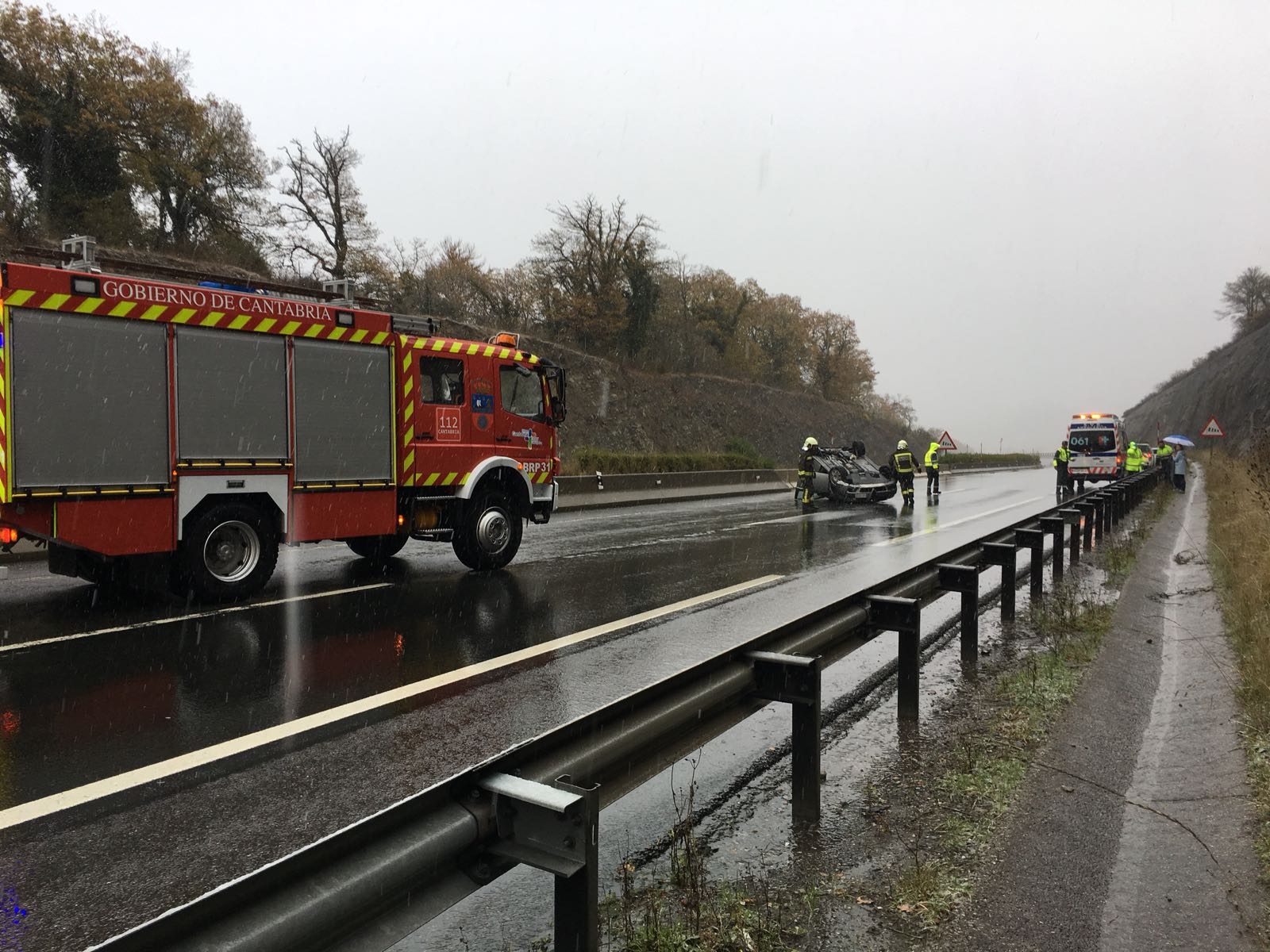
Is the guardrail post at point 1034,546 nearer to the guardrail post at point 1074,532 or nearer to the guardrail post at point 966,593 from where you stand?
the guardrail post at point 966,593

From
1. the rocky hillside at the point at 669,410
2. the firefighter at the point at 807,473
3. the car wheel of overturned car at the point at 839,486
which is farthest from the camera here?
the rocky hillside at the point at 669,410

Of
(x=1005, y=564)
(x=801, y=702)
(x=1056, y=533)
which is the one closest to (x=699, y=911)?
(x=801, y=702)

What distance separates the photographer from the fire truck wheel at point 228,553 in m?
8.19

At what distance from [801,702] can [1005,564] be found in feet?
14.5

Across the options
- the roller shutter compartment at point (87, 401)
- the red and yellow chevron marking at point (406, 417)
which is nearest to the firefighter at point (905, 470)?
the red and yellow chevron marking at point (406, 417)

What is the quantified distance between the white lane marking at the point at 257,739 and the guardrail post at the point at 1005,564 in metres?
3.16

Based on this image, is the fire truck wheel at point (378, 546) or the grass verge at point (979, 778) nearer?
the grass verge at point (979, 778)

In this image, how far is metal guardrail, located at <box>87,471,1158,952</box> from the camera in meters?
1.67

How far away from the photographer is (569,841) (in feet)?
7.13

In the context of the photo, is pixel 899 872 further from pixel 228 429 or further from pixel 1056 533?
pixel 1056 533

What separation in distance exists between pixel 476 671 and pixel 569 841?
4204 millimetres

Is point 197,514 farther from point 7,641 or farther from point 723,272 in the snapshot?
Result: point 723,272

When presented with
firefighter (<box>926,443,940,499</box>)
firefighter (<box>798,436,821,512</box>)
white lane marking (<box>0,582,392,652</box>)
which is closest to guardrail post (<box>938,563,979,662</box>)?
white lane marking (<box>0,582,392,652</box>)

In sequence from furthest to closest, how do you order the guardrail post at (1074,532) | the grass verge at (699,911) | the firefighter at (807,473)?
1. the firefighter at (807,473)
2. the guardrail post at (1074,532)
3. the grass verge at (699,911)
